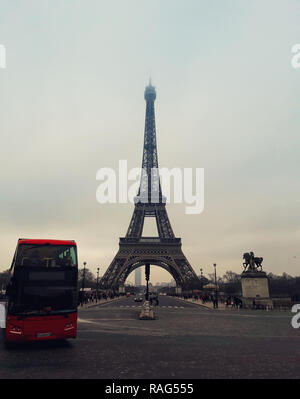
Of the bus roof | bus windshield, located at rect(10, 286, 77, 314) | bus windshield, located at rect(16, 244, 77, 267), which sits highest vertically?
the bus roof

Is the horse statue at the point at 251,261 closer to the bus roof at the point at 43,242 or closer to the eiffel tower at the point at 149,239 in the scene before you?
the bus roof at the point at 43,242

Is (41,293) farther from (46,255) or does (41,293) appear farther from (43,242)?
(43,242)

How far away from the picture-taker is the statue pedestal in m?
36.7

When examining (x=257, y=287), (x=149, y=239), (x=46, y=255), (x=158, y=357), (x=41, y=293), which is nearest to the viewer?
(x=158, y=357)

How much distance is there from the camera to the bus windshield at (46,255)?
1252 centimetres

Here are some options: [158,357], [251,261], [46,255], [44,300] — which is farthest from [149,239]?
[158,357]

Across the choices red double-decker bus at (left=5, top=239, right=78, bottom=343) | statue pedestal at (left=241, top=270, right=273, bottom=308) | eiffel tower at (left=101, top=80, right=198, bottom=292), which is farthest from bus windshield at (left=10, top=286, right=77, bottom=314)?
eiffel tower at (left=101, top=80, right=198, bottom=292)

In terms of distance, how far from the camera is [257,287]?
121ft

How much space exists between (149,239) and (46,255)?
74776mm

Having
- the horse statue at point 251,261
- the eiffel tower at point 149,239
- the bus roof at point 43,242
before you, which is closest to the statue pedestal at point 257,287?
the horse statue at point 251,261

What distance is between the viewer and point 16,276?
463 inches

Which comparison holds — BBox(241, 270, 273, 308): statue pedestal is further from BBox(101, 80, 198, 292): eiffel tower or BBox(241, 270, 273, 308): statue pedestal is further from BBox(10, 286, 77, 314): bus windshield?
BBox(101, 80, 198, 292): eiffel tower

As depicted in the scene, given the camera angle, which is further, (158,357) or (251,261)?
(251,261)

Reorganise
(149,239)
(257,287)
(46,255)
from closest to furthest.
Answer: (46,255) < (257,287) < (149,239)
